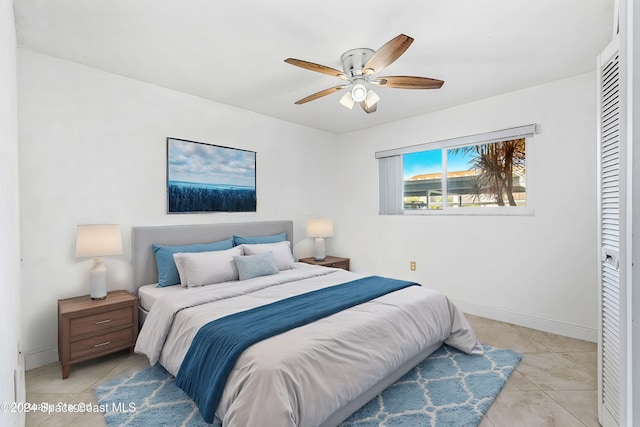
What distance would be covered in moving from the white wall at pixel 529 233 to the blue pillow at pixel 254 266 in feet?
6.32

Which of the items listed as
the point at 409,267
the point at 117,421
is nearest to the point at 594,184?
the point at 409,267

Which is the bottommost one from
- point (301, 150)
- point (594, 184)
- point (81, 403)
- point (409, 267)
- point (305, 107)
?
point (81, 403)

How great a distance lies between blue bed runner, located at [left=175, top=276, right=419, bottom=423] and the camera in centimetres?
173

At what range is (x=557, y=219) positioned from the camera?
10.5ft

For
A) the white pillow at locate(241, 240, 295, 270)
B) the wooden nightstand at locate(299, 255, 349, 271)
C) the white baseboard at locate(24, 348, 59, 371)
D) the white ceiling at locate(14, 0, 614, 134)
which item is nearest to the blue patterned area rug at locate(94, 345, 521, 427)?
the white baseboard at locate(24, 348, 59, 371)

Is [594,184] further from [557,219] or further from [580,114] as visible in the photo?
[580,114]

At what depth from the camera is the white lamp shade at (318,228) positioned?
14.9ft

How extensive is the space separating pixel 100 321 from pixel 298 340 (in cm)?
→ 177

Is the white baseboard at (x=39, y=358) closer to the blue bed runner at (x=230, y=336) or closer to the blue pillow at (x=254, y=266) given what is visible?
the blue bed runner at (x=230, y=336)

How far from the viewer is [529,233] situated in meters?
3.38

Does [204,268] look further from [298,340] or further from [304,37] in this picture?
[304,37]

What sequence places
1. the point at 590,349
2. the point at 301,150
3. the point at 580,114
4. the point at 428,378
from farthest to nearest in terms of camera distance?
the point at 301,150 < the point at 580,114 < the point at 590,349 < the point at 428,378

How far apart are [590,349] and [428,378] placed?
1655 mm

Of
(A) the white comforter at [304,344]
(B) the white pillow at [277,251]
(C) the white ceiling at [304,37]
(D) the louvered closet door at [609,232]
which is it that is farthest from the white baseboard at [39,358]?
(D) the louvered closet door at [609,232]
